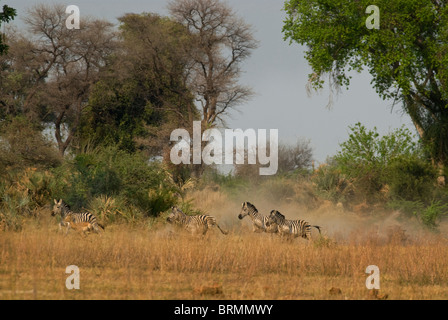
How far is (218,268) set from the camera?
46.8 ft

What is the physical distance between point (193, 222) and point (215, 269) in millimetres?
6068

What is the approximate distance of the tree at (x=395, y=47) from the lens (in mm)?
28375

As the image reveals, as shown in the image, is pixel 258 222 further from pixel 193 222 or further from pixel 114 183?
pixel 114 183

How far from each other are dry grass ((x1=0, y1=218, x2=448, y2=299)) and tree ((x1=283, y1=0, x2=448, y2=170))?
12329 mm

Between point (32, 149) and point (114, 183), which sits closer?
point (114, 183)

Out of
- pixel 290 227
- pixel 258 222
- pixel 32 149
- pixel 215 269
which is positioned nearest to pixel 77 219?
pixel 258 222

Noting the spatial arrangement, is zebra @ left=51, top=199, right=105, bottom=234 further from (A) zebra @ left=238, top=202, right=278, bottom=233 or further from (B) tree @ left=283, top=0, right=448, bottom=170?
(B) tree @ left=283, top=0, right=448, bottom=170

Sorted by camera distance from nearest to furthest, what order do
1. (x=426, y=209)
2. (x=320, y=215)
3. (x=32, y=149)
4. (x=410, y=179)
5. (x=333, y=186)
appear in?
(x=426, y=209), (x=410, y=179), (x=320, y=215), (x=333, y=186), (x=32, y=149)

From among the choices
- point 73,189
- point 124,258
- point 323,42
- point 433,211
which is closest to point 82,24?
point 323,42

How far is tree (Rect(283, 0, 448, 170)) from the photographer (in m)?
28.4

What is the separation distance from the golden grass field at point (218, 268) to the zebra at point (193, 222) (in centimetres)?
110

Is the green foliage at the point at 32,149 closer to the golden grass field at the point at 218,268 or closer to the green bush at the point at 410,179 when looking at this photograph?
the golden grass field at the point at 218,268

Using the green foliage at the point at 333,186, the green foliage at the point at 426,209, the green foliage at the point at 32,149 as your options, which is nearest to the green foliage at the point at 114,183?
the green foliage at the point at 32,149
